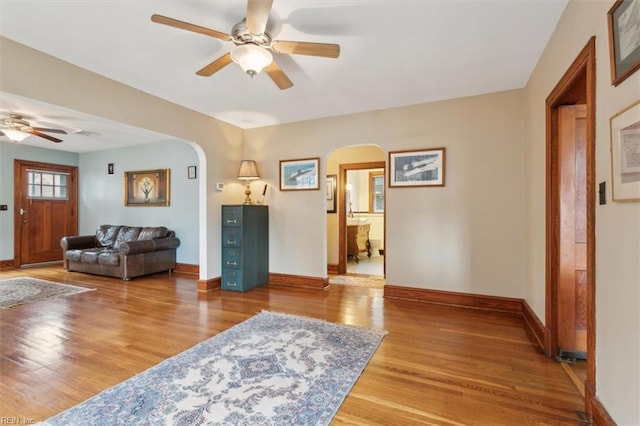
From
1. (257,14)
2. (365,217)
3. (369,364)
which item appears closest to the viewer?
(257,14)

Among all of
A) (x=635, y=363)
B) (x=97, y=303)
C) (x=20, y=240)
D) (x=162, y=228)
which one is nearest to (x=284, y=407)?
(x=635, y=363)

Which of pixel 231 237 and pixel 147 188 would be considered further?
pixel 147 188

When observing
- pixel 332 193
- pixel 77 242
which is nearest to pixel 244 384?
pixel 332 193

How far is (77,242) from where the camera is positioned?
599cm

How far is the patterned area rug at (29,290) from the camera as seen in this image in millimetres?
3861

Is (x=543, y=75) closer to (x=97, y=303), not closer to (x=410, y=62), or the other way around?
(x=410, y=62)

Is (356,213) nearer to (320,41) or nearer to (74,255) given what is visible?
(320,41)

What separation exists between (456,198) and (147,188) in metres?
5.80

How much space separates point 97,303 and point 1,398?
2105 mm

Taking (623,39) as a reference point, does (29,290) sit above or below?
below

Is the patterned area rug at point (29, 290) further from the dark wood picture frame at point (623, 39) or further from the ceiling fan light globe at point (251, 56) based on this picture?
the dark wood picture frame at point (623, 39)

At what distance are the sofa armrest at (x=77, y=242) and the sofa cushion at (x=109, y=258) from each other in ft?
3.86

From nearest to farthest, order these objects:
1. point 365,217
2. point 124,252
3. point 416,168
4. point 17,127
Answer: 1. point 416,168
2. point 17,127
3. point 124,252
4. point 365,217

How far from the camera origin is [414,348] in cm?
254
